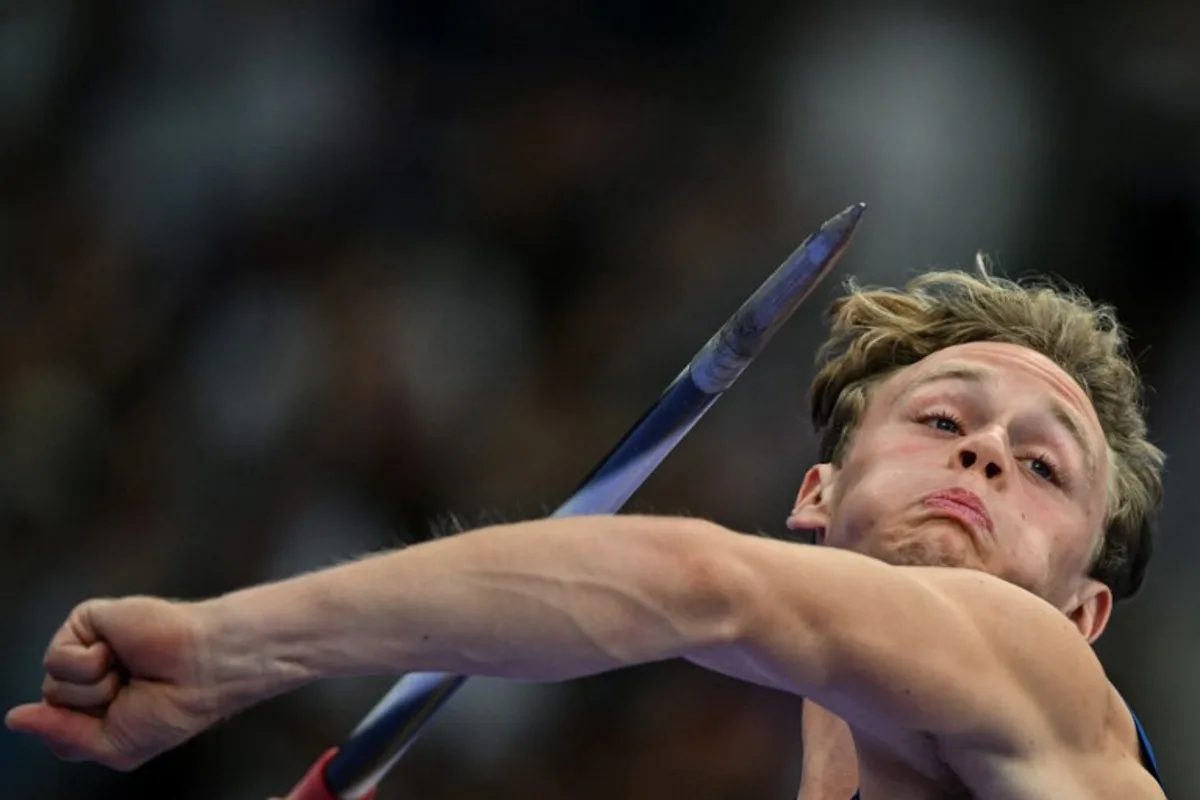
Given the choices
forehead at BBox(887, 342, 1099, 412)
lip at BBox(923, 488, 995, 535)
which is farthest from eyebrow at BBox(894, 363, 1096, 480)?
lip at BBox(923, 488, 995, 535)

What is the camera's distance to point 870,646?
5.01 ft

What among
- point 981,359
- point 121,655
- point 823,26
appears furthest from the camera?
point 823,26

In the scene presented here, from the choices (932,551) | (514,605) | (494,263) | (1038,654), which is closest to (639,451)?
(932,551)

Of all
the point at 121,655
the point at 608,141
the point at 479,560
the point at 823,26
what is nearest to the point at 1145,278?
the point at 823,26

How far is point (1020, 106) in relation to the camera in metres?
3.56

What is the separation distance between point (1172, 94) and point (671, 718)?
6.03 feet

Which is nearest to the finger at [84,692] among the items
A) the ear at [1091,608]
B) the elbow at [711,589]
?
the elbow at [711,589]

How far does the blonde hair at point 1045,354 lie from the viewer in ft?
7.54

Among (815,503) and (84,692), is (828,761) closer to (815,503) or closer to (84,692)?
(815,503)

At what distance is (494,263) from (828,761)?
1.51 metres

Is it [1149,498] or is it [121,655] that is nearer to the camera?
[121,655]

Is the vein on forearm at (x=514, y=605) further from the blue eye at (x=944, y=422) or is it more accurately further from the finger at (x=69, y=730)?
the blue eye at (x=944, y=422)

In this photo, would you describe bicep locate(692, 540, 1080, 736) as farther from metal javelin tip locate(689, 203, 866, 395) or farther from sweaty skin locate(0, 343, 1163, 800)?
metal javelin tip locate(689, 203, 866, 395)

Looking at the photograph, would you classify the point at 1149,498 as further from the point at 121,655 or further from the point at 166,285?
the point at 166,285
